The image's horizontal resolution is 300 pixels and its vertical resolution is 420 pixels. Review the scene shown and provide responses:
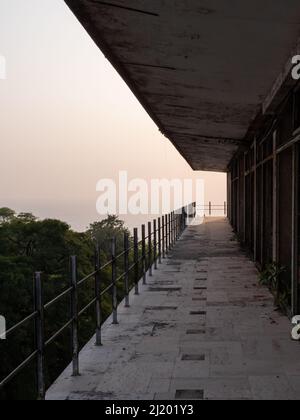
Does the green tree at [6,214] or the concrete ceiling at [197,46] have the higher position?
the concrete ceiling at [197,46]

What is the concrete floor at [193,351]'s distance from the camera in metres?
4.10

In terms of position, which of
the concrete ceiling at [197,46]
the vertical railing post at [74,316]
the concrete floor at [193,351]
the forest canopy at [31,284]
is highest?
the concrete ceiling at [197,46]

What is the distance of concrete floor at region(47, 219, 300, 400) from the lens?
4.10 meters

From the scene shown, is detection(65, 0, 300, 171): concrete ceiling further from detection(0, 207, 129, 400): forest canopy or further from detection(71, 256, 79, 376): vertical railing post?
detection(0, 207, 129, 400): forest canopy

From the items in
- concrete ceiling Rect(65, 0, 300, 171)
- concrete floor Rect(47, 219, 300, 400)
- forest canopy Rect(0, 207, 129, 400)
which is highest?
concrete ceiling Rect(65, 0, 300, 171)

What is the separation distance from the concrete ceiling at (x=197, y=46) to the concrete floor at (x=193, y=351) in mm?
3169

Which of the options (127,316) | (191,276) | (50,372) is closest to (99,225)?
(50,372)

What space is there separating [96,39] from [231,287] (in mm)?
5373

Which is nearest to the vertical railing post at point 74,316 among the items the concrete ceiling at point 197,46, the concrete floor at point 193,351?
the concrete floor at point 193,351

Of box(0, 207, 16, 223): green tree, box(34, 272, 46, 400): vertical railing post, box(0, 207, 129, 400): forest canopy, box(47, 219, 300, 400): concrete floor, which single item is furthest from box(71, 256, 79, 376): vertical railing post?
box(0, 207, 16, 223): green tree

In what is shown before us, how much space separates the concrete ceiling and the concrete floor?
317cm

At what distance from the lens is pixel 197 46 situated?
5.25m

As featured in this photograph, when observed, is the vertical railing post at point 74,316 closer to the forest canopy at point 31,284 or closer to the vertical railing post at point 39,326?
the vertical railing post at point 39,326

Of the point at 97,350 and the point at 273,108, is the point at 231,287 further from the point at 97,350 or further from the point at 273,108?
the point at 97,350
